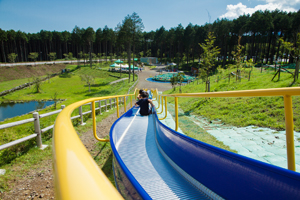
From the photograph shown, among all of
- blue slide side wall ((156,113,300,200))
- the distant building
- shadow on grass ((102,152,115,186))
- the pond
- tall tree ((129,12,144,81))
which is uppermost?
tall tree ((129,12,144,81))

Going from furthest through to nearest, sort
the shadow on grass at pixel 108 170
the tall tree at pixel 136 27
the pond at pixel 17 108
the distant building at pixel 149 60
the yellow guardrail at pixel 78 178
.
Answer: the distant building at pixel 149 60, the tall tree at pixel 136 27, the pond at pixel 17 108, the shadow on grass at pixel 108 170, the yellow guardrail at pixel 78 178

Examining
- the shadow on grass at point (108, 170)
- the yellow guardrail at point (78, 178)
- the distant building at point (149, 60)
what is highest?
the distant building at point (149, 60)

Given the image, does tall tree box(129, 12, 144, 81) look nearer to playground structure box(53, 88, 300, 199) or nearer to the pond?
A: the pond

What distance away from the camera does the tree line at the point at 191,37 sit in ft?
136

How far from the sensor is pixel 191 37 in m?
62.3

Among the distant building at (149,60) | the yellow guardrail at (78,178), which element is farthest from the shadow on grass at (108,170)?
the distant building at (149,60)

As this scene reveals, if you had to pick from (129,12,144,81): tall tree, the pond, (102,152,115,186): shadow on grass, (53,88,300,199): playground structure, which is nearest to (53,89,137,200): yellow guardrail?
(53,88,300,199): playground structure

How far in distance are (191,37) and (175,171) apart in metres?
66.0

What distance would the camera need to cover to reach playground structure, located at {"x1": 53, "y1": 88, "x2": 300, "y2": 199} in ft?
1.38

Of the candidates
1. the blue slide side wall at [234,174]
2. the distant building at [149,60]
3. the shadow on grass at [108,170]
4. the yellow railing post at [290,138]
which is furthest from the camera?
the distant building at [149,60]

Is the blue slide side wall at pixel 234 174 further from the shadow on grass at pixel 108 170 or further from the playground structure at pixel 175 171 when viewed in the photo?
the shadow on grass at pixel 108 170

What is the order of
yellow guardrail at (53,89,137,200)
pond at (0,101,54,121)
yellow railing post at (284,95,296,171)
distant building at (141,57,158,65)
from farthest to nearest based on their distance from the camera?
distant building at (141,57,158,65)
pond at (0,101,54,121)
yellow railing post at (284,95,296,171)
yellow guardrail at (53,89,137,200)

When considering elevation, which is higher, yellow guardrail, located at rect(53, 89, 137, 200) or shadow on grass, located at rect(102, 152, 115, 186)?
yellow guardrail, located at rect(53, 89, 137, 200)

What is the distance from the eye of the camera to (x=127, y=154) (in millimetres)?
3035
